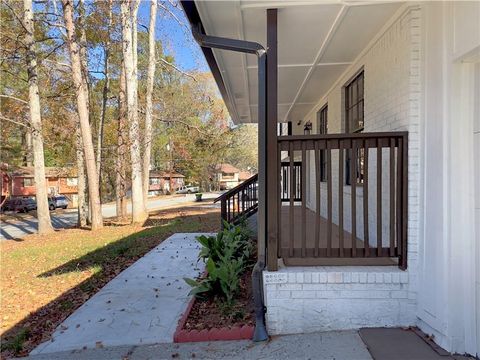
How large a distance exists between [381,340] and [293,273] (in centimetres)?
92

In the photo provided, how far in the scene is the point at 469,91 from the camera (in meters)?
2.76

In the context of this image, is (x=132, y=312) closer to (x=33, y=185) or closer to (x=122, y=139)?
(x=122, y=139)

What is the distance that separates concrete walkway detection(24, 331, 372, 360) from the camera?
3.03 metres

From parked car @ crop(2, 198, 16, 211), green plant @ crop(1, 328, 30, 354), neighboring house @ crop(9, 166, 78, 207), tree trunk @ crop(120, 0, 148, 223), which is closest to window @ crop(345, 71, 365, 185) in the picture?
green plant @ crop(1, 328, 30, 354)

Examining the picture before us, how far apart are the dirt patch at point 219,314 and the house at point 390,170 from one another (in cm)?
35

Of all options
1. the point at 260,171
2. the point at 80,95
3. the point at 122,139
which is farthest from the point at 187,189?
the point at 260,171

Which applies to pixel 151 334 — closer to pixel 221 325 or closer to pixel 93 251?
pixel 221 325

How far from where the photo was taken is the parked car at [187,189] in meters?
56.2

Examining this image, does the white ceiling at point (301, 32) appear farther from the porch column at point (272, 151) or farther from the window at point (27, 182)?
the window at point (27, 182)

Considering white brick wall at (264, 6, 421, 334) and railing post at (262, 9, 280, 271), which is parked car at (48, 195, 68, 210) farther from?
white brick wall at (264, 6, 421, 334)

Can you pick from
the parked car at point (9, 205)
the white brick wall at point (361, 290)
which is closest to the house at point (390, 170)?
the white brick wall at point (361, 290)

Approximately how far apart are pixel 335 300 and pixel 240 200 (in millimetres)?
4953

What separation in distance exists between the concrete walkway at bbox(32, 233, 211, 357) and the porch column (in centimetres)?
131

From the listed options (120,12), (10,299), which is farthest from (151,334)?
(120,12)
